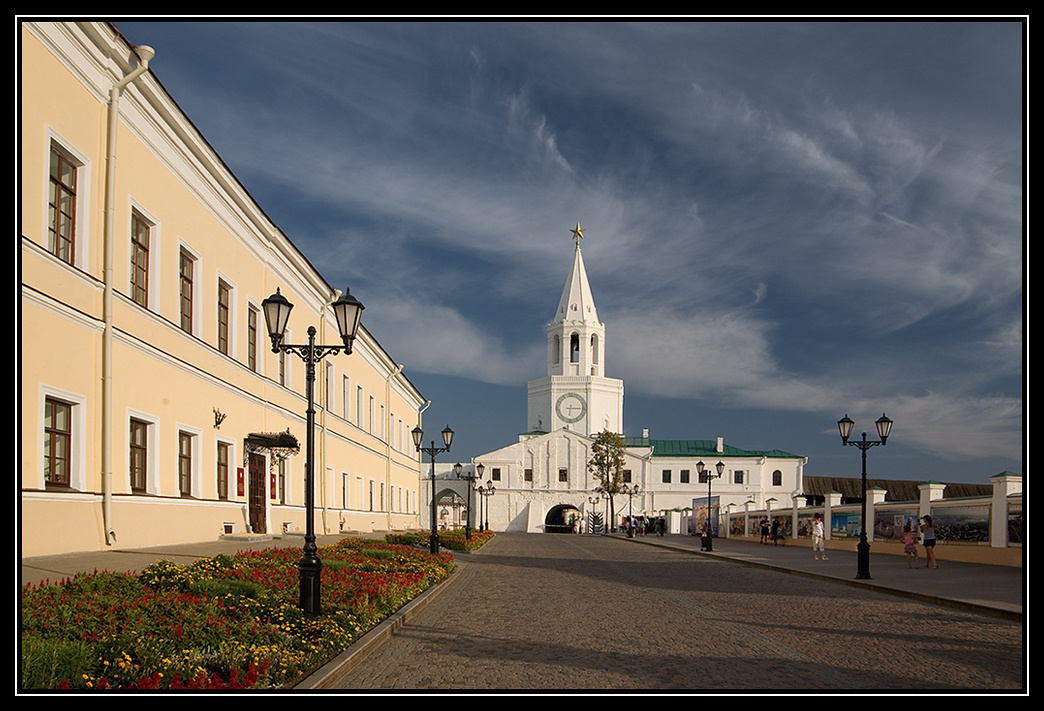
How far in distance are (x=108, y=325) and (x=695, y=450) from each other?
8365cm

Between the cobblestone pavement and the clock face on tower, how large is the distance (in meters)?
77.1

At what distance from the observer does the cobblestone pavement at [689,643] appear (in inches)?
292

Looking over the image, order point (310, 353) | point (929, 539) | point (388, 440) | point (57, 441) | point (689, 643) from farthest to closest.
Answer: point (388, 440), point (929, 539), point (57, 441), point (310, 353), point (689, 643)

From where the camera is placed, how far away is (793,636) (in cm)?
1003

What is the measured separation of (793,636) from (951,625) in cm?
248

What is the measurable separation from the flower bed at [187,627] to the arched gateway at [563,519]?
72571mm

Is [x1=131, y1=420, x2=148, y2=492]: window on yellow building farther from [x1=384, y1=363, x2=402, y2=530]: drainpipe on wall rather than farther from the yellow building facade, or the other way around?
[x1=384, y1=363, x2=402, y2=530]: drainpipe on wall

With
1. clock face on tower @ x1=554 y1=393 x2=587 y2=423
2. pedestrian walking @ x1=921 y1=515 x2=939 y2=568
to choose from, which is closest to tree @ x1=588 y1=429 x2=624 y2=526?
clock face on tower @ x1=554 y1=393 x2=587 y2=423

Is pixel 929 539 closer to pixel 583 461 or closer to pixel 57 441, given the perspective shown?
pixel 57 441

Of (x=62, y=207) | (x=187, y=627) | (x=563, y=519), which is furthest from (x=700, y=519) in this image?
(x=187, y=627)

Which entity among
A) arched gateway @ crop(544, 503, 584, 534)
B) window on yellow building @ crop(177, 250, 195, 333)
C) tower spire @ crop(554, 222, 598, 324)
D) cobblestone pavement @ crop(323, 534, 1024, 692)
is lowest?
arched gateway @ crop(544, 503, 584, 534)

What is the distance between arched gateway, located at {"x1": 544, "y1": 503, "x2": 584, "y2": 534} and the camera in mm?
83438

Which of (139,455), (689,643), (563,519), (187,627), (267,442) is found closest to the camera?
(187,627)

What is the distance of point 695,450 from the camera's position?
94.1 metres
